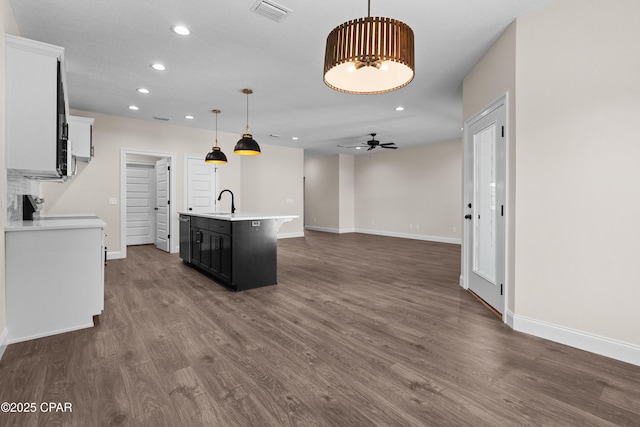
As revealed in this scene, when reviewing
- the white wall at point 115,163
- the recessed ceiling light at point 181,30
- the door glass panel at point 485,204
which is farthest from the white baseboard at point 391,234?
the recessed ceiling light at point 181,30

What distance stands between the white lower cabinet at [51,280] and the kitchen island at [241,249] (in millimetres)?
1445

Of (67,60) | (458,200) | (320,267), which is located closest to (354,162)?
(458,200)

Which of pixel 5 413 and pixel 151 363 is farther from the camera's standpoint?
pixel 151 363

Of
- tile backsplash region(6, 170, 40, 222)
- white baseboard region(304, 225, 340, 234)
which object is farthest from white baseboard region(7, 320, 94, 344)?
white baseboard region(304, 225, 340, 234)

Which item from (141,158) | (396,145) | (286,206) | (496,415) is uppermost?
(396,145)

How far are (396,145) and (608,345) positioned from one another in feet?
25.5

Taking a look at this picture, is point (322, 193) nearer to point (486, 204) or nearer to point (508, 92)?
point (486, 204)

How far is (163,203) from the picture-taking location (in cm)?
720

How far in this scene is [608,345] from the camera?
238 centimetres

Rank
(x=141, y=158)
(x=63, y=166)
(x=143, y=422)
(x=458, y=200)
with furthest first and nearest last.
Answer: (x=458, y=200)
(x=141, y=158)
(x=63, y=166)
(x=143, y=422)

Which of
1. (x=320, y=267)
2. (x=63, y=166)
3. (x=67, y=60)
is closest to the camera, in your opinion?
(x=63, y=166)

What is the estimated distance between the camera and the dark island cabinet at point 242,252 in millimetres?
4078

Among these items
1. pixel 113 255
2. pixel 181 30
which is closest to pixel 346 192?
pixel 113 255

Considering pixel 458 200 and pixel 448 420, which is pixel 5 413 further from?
pixel 458 200
